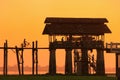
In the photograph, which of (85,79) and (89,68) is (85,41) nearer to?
(89,68)

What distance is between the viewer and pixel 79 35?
105938 millimetres

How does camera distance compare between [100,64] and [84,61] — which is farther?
[84,61]

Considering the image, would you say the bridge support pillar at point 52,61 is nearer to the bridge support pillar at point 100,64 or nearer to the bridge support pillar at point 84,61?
the bridge support pillar at point 84,61

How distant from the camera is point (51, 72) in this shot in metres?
104

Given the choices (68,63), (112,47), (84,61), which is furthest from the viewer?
(84,61)

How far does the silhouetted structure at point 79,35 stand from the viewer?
103250 mm

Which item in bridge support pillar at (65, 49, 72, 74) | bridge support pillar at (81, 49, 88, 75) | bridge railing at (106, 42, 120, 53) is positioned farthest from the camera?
bridge support pillar at (65, 49, 72, 74)

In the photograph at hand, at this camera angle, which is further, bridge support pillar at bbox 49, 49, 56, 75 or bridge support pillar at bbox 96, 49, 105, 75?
bridge support pillar at bbox 49, 49, 56, 75

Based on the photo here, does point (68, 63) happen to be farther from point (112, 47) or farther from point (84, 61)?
point (112, 47)

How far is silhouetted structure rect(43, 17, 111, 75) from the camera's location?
103 meters

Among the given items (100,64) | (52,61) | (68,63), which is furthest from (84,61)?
(52,61)

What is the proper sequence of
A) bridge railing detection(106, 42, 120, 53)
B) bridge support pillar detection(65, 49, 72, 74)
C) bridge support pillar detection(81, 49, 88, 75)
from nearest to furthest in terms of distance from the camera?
bridge railing detection(106, 42, 120, 53) → bridge support pillar detection(81, 49, 88, 75) → bridge support pillar detection(65, 49, 72, 74)

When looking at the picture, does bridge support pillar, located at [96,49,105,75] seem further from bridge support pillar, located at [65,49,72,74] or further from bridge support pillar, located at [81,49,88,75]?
bridge support pillar, located at [65,49,72,74]

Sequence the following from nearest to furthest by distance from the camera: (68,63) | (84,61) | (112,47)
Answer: (112,47) < (68,63) < (84,61)
